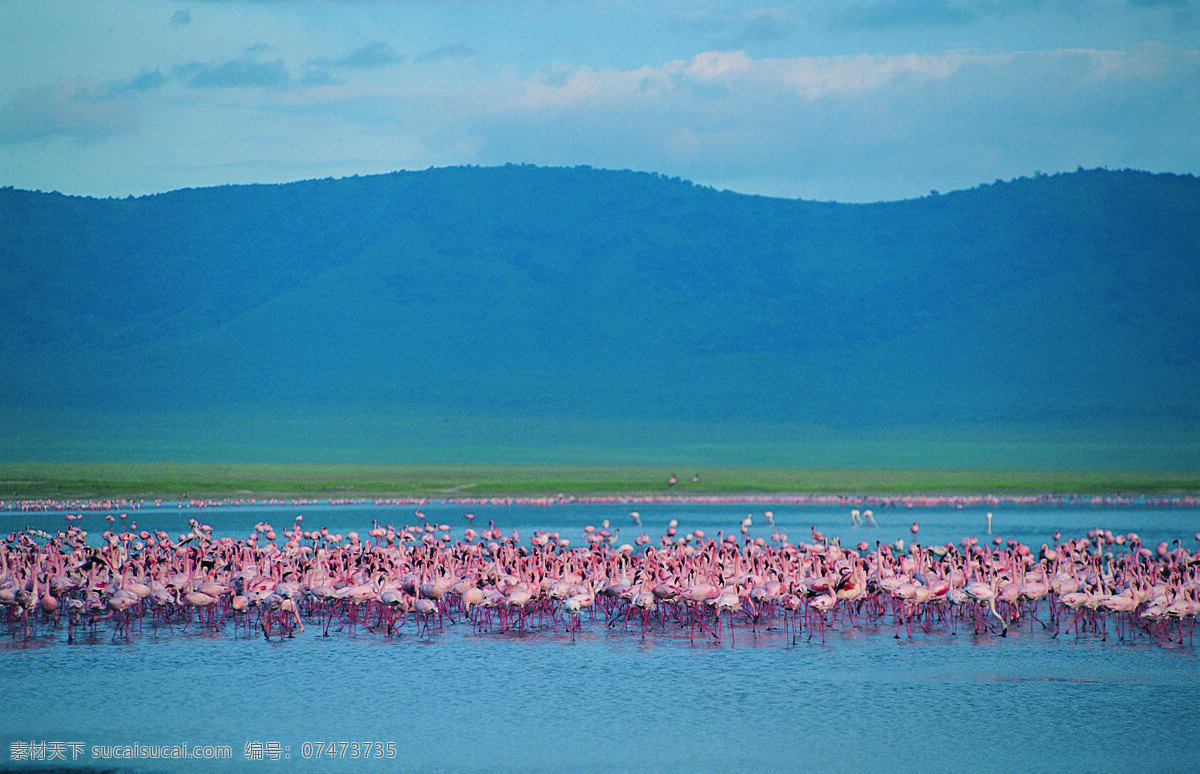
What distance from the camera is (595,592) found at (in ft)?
67.8

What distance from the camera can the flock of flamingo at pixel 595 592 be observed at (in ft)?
62.7

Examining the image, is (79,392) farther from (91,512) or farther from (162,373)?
(91,512)

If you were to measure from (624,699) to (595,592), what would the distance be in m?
5.42

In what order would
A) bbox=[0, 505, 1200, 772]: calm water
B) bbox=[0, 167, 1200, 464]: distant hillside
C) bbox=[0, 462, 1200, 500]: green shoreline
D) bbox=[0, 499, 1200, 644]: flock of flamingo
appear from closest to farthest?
bbox=[0, 505, 1200, 772]: calm water
bbox=[0, 499, 1200, 644]: flock of flamingo
bbox=[0, 462, 1200, 500]: green shoreline
bbox=[0, 167, 1200, 464]: distant hillside

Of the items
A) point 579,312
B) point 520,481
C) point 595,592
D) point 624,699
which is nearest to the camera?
point 624,699

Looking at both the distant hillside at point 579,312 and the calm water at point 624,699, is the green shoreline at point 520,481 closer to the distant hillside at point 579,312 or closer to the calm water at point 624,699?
the distant hillside at point 579,312

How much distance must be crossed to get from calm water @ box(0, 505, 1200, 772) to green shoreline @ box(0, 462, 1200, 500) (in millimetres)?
38825

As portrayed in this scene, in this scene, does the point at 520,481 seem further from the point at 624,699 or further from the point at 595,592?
the point at 624,699

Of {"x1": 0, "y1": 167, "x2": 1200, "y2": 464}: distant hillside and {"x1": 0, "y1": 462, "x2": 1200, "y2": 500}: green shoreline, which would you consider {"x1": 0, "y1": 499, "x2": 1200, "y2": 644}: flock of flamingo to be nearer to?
{"x1": 0, "y1": 462, "x2": 1200, "y2": 500}: green shoreline

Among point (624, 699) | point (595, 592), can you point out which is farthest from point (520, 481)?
point (624, 699)

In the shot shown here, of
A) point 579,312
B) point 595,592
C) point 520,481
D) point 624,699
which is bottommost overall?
point 624,699

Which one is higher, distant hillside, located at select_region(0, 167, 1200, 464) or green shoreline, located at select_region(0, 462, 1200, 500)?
distant hillside, located at select_region(0, 167, 1200, 464)

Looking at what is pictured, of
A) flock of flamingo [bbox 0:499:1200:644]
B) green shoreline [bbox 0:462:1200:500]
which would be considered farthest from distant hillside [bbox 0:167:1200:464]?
flock of flamingo [bbox 0:499:1200:644]

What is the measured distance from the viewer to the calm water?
42.7ft
